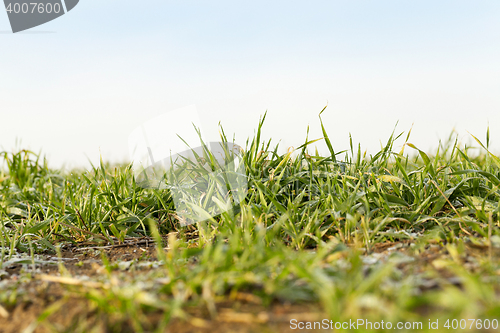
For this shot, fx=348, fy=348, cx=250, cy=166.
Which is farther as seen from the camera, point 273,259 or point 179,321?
point 273,259

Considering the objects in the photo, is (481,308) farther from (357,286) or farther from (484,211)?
(484,211)

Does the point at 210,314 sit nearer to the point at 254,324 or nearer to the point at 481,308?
the point at 254,324

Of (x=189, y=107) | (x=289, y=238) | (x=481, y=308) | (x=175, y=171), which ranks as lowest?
(x=289, y=238)

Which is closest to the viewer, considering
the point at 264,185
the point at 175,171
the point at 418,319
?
the point at 418,319

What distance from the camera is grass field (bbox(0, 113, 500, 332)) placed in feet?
3.31

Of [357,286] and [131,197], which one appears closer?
[357,286]

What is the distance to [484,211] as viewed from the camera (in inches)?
81.8

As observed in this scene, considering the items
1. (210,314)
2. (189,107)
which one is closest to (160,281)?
(210,314)

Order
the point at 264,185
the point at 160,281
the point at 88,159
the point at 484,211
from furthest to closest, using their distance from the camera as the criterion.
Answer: the point at 88,159
the point at 264,185
the point at 484,211
the point at 160,281

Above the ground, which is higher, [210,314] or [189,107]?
[189,107]

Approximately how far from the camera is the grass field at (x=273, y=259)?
101 centimetres

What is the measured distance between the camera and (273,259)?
1154 millimetres

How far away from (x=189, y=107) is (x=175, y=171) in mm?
521

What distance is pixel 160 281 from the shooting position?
1.25 meters
